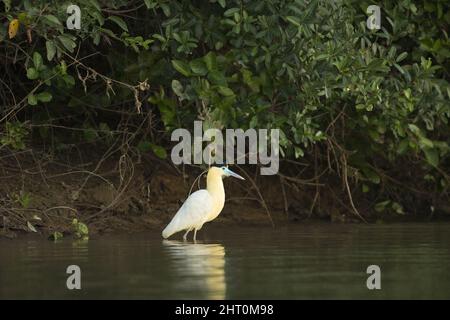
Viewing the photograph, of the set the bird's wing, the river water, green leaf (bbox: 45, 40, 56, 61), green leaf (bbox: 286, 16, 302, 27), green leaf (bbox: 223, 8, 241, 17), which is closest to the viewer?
the river water

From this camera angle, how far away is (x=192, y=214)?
11.9m

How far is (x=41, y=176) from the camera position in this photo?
520 inches

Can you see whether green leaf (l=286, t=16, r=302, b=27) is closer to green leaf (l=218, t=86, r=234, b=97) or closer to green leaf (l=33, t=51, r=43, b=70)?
green leaf (l=218, t=86, r=234, b=97)

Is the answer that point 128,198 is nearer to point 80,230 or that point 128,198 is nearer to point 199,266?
point 80,230

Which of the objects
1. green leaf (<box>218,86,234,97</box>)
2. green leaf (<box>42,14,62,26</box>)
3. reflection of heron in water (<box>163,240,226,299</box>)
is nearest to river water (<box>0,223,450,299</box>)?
reflection of heron in water (<box>163,240,226,299</box>)

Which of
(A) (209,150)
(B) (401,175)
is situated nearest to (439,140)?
(B) (401,175)

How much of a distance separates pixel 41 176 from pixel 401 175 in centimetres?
476

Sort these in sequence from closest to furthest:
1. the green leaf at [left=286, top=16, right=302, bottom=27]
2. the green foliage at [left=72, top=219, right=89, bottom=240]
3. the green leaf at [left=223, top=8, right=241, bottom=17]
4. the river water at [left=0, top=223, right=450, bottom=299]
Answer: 1. the river water at [left=0, top=223, right=450, bottom=299]
2. the green leaf at [left=286, top=16, right=302, bottom=27]
3. the green leaf at [left=223, top=8, right=241, bottom=17]
4. the green foliage at [left=72, top=219, right=89, bottom=240]

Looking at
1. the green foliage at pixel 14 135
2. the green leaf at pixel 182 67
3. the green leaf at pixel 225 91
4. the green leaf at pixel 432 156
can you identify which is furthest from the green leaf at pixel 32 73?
the green leaf at pixel 432 156

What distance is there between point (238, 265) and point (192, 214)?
9.42 ft

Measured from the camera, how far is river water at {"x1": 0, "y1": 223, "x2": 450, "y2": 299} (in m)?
7.61

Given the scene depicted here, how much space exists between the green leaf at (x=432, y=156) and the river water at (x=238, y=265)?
3.68 feet

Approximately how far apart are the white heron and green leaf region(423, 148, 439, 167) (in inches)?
97.9
